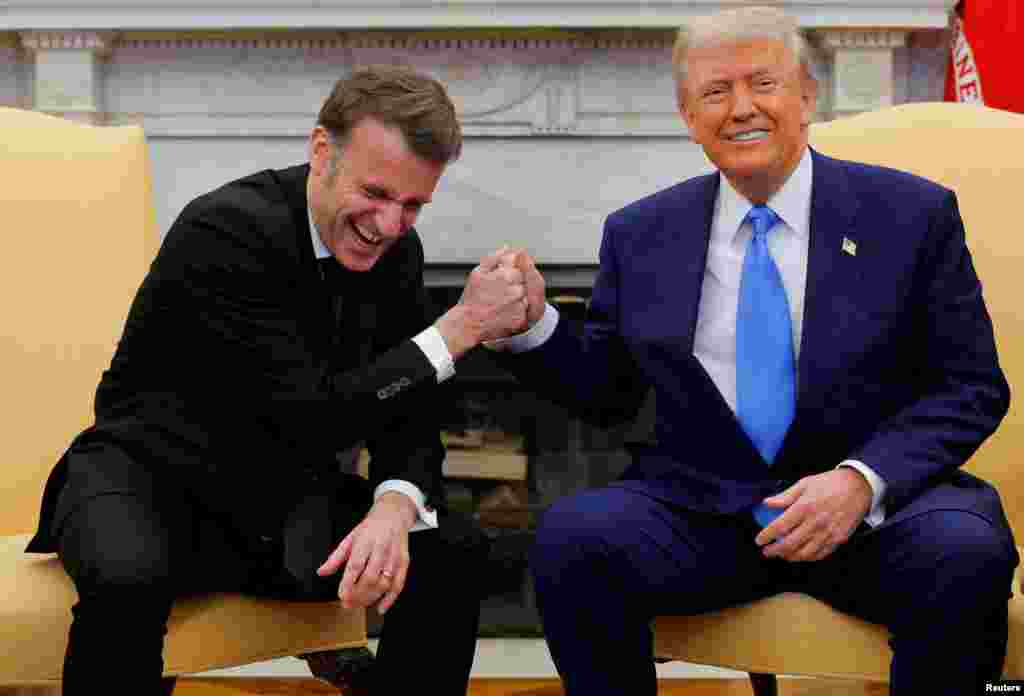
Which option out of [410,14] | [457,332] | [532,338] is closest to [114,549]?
[457,332]

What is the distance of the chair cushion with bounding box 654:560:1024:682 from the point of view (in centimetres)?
153

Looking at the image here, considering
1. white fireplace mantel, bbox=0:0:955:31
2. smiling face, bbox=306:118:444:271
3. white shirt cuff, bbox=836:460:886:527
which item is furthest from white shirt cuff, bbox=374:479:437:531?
white fireplace mantel, bbox=0:0:955:31

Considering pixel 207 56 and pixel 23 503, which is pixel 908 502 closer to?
pixel 23 503

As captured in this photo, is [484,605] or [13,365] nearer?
[13,365]

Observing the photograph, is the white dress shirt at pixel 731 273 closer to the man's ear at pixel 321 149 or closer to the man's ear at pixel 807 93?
the man's ear at pixel 807 93

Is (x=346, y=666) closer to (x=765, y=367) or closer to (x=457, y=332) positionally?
(x=457, y=332)

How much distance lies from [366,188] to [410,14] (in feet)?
4.09

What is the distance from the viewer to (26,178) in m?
2.07

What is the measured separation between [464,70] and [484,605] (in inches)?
46.6

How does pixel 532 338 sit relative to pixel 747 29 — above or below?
below

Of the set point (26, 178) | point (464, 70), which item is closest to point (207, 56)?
point (464, 70)

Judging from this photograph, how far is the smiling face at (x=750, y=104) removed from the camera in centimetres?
173

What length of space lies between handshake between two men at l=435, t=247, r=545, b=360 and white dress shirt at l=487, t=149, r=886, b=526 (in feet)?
0.13

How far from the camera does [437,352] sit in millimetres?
1693
